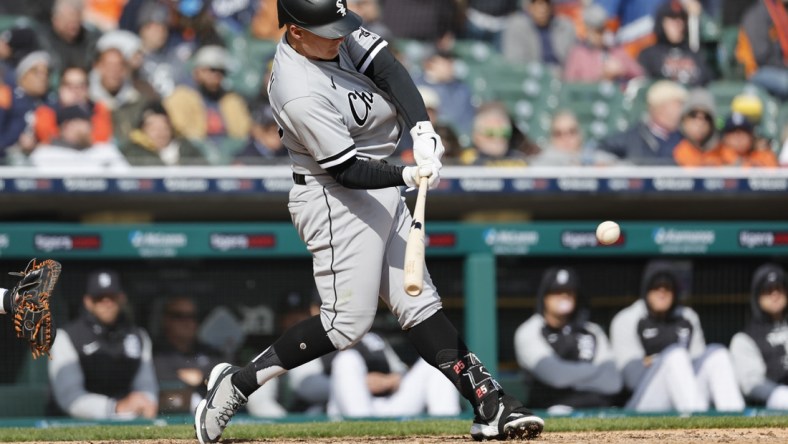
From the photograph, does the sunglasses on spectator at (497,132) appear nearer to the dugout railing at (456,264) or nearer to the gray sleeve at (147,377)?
the dugout railing at (456,264)

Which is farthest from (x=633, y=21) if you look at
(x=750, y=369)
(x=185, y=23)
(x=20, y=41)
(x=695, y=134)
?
(x=20, y=41)

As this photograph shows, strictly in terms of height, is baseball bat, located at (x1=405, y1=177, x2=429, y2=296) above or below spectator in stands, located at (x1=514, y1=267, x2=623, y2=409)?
above

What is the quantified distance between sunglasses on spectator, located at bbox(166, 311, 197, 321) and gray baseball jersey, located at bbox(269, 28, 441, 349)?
2495 millimetres

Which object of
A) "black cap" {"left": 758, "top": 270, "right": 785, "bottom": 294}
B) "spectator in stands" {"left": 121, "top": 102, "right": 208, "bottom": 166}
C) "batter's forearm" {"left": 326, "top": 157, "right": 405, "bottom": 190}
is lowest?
"black cap" {"left": 758, "top": 270, "right": 785, "bottom": 294}

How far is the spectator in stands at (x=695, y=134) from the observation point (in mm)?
8078

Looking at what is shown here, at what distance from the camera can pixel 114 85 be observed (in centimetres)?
820

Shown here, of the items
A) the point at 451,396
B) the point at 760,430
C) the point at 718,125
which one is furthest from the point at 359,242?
the point at 718,125

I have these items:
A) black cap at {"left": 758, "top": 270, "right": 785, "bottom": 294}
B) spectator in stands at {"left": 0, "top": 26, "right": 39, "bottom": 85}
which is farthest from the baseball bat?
spectator in stands at {"left": 0, "top": 26, "right": 39, "bottom": 85}

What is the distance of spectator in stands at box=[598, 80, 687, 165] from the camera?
812cm

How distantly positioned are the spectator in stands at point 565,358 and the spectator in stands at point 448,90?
211 cm

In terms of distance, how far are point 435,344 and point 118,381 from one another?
2.74m

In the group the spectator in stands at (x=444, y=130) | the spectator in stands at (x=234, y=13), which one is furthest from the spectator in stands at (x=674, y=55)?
the spectator in stands at (x=234, y=13)

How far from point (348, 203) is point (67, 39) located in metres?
4.89

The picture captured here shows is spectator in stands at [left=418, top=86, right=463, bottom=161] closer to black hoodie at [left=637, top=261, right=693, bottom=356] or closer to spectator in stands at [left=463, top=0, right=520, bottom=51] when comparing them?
spectator in stands at [left=463, top=0, right=520, bottom=51]
